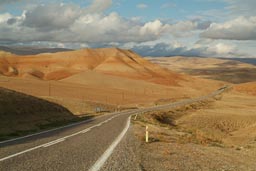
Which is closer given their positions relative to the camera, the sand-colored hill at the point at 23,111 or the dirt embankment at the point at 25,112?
the dirt embankment at the point at 25,112

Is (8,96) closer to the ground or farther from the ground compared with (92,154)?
farther from the ground

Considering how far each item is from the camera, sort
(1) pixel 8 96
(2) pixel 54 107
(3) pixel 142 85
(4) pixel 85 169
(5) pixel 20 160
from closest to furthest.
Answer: (4) pixel 85 169 → (5) pixel 20 160 → (1) pixel 8 96 → (2) pixel 54 107 → (3) pixel 142 85

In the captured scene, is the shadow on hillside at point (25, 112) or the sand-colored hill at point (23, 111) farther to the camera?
the sand-colored hill at point (23, 111)

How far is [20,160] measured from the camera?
12.3 m

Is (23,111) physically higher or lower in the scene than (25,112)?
higher

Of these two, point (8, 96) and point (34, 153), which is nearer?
point (34, 153)

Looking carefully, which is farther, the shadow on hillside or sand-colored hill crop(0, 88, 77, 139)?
sand-colored hill crop(0, 88, 77, 139)

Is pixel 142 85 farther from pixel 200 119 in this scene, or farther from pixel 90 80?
pixel 200 119

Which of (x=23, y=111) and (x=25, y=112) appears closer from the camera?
(x=23, y=111)

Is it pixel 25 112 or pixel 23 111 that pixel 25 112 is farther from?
pixel 23 111

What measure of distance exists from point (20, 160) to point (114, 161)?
2951 mm

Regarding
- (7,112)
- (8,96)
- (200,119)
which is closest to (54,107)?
(8,96)

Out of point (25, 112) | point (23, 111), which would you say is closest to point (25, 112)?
point (25, 112)

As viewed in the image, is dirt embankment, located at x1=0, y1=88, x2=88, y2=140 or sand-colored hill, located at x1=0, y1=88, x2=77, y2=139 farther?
sand-colored hill, located at x1=0, y1=88, x2=77, y2=139
